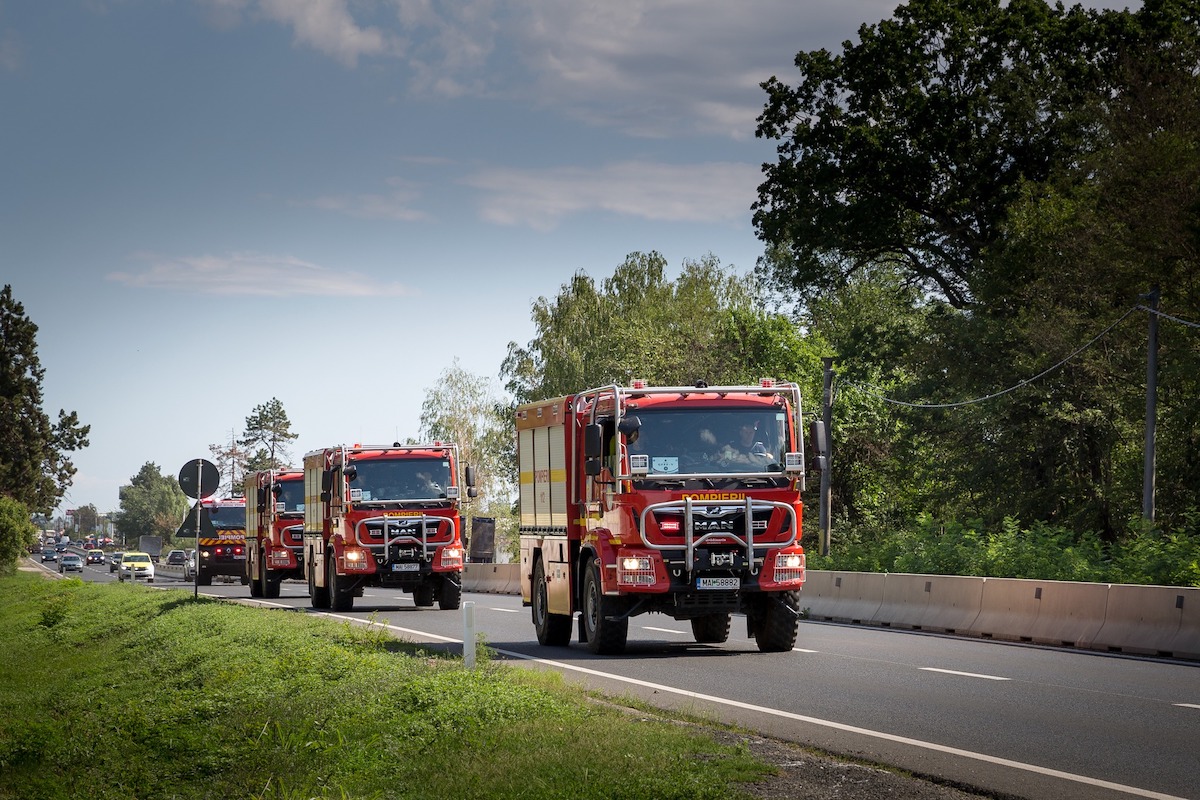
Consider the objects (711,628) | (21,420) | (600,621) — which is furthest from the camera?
(21,420)

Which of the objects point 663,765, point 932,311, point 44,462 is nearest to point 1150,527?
point 663,765

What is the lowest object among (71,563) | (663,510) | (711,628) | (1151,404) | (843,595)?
(711,628)

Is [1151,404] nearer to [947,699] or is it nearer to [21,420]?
[947,699]

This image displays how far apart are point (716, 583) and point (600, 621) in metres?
1.56

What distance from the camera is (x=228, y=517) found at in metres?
54.3

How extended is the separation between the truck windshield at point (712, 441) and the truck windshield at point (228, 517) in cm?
3800

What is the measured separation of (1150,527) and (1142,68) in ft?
57.8

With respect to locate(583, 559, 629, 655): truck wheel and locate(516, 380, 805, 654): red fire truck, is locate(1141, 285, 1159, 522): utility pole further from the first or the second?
locate(583, 559, 629, 655): truck wheel

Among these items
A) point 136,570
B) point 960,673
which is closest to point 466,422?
point 136,570

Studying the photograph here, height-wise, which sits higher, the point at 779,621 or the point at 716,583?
the point at 716,583

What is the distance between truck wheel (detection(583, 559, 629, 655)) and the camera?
61.9ft

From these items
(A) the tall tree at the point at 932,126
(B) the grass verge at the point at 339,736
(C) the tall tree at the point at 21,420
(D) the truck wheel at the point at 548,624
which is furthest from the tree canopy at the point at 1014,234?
(C) the tall tree at the point at 21,420

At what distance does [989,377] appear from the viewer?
43562mm

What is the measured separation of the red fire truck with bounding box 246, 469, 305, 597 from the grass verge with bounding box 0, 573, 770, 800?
20.9m
